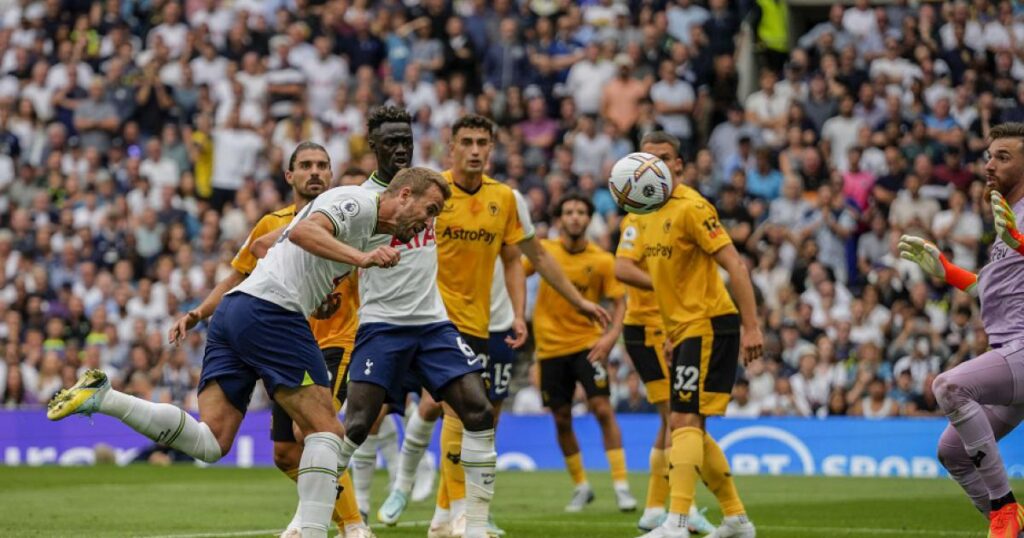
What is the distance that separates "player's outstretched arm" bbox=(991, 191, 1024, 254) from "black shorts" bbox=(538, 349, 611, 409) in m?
6.51

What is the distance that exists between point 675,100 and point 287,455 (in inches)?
652

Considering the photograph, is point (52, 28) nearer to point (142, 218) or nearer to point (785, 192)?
point (142, 218)

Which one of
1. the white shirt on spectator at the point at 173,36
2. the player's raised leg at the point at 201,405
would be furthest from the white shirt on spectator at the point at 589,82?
the player's raised leg at the point at 201,405

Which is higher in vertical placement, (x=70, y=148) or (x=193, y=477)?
(x=70, y=148)

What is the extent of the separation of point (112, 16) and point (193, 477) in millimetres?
14312

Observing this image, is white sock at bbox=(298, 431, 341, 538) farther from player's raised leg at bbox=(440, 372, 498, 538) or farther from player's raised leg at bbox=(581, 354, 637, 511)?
player's raised leg at bbox=(581, 354, 637, 511)

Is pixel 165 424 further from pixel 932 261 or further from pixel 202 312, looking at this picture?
pixel 932 261

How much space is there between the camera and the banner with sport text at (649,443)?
20.2m

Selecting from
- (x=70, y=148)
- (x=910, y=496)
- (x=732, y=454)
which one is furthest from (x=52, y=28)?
(x=910, y=496)

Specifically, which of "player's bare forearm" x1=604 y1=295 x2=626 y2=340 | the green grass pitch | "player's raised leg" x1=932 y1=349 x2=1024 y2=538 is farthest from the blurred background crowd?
"player's raised leg" x1=932 y1=349 x2=1024 y2=538

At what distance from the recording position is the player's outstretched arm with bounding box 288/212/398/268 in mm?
8805

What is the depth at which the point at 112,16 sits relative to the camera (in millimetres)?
31312

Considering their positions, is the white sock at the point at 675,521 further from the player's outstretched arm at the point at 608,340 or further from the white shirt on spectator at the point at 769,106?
the white shirt on spectator at the point at 769,106

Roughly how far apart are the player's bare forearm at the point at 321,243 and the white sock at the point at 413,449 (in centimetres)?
468
